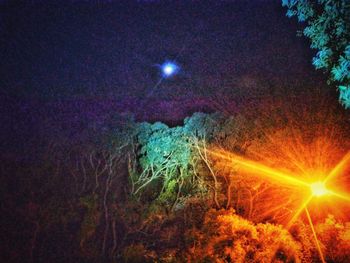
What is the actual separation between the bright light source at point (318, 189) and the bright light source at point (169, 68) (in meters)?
7.04

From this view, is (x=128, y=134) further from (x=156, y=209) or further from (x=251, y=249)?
(x=251, y=249)

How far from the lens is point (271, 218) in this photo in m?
10.8

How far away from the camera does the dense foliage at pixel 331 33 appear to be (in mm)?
5102

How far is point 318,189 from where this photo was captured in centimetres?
1024

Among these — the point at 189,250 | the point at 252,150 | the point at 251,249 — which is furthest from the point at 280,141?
the point at 189,250

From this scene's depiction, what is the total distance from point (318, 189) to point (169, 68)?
752cm

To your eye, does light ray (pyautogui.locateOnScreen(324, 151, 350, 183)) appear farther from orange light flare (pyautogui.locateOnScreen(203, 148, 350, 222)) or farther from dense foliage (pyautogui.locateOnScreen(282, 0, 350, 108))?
dense foliage (pyautogui.locateOnScreen(282, 0, 350, 108))

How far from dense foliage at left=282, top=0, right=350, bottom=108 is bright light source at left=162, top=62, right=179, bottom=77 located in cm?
710

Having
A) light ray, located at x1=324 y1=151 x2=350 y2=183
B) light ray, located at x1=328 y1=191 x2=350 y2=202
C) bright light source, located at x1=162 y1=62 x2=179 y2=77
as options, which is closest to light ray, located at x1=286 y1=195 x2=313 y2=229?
light ray, located at x1=328 y1=191 x2=350 y2=202

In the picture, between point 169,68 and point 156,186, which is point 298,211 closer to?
point 156,186

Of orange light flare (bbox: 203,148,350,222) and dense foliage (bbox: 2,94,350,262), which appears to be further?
orange light flare (bbox: 203,148,350,222)

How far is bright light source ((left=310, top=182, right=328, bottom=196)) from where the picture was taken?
10.2 metres

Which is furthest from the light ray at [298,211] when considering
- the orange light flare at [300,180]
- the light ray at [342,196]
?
the light ray at [342,196]

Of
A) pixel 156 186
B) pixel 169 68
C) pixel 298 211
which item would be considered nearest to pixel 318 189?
pixel 298 211
